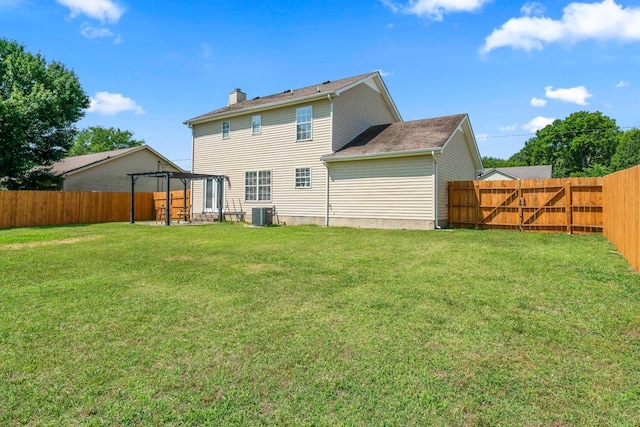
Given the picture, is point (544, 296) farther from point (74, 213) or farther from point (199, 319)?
point (74, 213)

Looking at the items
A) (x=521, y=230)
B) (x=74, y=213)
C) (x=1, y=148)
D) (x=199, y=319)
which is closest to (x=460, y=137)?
(x=521, y=230)

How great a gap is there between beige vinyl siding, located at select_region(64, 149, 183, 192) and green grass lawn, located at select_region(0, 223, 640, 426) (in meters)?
20.5

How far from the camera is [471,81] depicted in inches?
788

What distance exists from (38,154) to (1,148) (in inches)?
107

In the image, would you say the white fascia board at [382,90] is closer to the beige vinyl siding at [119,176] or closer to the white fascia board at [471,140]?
the white fascia board at [471,140]

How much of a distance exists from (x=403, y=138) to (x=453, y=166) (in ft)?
8.09

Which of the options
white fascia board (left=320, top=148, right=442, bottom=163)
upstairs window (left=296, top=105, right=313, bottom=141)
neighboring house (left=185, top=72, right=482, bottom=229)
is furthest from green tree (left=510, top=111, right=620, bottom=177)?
upstairs window (left=296, top=105, right=313, bottom=141)

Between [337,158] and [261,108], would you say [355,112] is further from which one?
[261,108]

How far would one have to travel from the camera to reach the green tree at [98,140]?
49.2m

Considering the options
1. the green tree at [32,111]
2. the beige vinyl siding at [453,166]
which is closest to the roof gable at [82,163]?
the green tree at [32,111]

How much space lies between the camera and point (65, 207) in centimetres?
1802

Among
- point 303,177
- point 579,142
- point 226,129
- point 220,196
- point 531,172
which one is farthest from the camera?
point 579,142

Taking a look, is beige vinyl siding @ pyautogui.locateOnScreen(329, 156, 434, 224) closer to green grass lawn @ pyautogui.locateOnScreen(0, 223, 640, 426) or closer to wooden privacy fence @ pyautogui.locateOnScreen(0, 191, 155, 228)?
green grass lawn @ pyautogui.locateOnScreen(0, 223, 640, 426)

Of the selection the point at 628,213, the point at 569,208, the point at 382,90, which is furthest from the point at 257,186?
the point at 628,213
